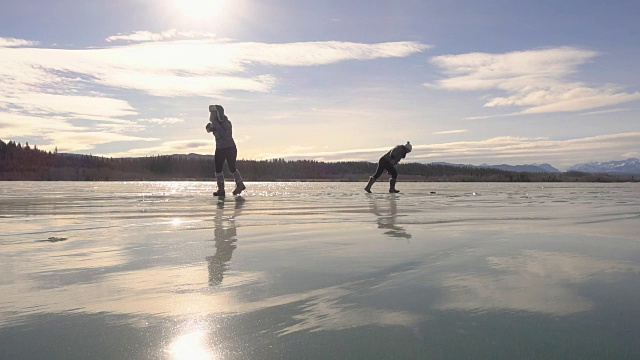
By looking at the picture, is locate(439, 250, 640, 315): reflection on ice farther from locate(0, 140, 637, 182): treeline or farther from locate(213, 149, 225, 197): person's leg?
locate(0, 140, 637, 182): treeline

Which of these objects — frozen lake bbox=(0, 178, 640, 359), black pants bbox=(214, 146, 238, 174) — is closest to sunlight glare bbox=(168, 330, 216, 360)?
frozen lake bbox=(0, 178, 640, 359)

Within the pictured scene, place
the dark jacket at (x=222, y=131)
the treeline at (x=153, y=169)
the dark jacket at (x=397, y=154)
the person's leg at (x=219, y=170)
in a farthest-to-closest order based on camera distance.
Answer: the treeline at (x=153, y=169) < the dark jacket at (x=397, y=154) < the dark jacket at (x=222, y=131) < the person's leg at (x=219, y=170)

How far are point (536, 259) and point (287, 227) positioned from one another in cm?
286

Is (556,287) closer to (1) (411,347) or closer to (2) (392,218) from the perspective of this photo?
(1) (411,347)

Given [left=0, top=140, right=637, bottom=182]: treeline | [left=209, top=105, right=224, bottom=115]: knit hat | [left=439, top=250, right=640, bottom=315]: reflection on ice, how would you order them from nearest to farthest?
[left=439, top=250, right=640, bottom=315]: reflection on ice
[left=209, top=105, right=224, bottom=115]: knit hat
[left=0, top=140, right=637, bottom=182]: treeline

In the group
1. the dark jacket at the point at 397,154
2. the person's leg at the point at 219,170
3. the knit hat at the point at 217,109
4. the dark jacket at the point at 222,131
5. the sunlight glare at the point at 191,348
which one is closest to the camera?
the sunlight glare at the point at 191,348


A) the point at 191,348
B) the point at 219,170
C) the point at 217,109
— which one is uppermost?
the point at 217,109

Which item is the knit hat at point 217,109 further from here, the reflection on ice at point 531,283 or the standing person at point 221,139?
the reflection on ice at point 531,283

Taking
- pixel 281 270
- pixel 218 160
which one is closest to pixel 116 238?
pixel 281 270

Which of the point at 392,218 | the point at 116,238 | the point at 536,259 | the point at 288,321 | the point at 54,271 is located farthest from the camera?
the point at 392,218

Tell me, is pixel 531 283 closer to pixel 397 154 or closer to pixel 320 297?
pixel 320 297

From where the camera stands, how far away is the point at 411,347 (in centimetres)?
162

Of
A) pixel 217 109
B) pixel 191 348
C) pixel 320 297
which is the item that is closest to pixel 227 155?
pixel 217 109

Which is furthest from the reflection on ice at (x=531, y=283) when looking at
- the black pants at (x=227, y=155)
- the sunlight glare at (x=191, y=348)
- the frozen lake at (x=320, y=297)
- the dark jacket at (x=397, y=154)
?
the dark jacket at (x=397, y=154)
